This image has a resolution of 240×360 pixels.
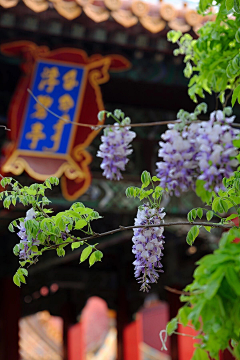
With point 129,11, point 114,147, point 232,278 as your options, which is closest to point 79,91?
point 129,11

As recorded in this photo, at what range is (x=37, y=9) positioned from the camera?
4.22 metres

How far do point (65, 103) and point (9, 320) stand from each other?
277cm

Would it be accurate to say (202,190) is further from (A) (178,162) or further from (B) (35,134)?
(B) (35,134)

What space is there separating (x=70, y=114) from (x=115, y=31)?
2.66ft

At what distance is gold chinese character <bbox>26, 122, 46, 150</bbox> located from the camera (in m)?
4.69

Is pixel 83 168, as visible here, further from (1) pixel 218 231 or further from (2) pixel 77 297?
(2) pixel 77 297

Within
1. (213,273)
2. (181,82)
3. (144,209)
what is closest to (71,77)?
(181,82)

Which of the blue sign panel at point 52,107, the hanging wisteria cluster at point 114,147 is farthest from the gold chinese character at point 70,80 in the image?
the hanging wisteria cluster at point 114,147

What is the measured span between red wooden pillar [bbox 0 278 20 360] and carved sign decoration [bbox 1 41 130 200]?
203 cm

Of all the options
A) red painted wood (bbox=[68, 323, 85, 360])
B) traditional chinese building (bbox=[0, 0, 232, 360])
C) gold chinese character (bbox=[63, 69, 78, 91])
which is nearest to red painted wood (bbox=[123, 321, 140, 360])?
red painted wood (bbox=[68, 323, 85, 360])

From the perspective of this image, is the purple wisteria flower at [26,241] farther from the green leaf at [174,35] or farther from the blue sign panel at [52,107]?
the blue sign panel at [52,107]

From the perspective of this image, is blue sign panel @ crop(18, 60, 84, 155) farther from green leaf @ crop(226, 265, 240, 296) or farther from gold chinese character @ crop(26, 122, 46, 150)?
green leaf @ crop(226, 265, 240, 296)

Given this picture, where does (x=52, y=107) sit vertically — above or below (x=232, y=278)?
above

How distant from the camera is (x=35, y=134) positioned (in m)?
4.71
